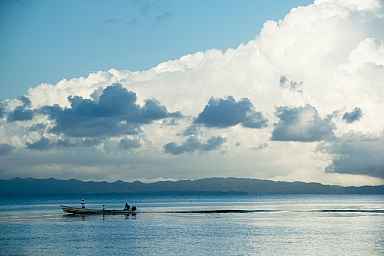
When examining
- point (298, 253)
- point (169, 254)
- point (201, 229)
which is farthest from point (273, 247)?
point (201, 229)

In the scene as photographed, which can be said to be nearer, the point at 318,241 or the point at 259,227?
the point at 318,241

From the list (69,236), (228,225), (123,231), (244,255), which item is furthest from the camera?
(228,225)

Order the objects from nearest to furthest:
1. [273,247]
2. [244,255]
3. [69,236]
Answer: [244,255], [273,247], [69,236]

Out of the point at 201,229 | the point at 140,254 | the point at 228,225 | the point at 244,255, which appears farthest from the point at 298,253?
the point at 228,225

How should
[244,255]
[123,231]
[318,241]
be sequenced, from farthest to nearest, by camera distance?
[123,231], [318,241], [244,255]

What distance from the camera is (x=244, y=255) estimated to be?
69.3m

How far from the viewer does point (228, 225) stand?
364 feet

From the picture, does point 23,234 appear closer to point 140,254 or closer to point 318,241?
point 140,254

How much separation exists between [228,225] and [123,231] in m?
20.4

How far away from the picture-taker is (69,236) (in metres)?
91.6

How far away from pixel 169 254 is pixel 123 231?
1229 inches

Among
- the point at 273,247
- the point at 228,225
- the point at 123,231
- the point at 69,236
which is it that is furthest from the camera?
the point at 228,225

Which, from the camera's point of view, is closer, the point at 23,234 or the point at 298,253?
the point at 298,253

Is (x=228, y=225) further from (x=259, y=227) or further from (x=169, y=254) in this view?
(x=169, y=254)
